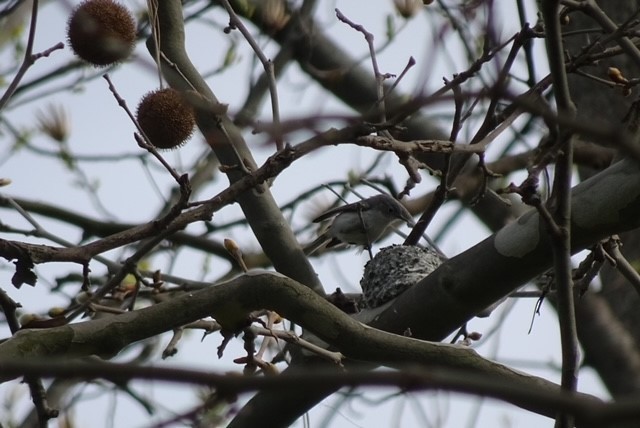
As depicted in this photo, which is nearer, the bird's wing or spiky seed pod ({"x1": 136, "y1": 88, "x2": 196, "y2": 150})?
spiky seed pod ({"x1": 136, "y1": 88, "x2": 196, "y2": 150})

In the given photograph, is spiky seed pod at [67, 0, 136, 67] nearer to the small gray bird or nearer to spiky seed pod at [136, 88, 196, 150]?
spiky seed pod at [136, 88, 196, 150]

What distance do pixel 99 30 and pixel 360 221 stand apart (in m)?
2.97

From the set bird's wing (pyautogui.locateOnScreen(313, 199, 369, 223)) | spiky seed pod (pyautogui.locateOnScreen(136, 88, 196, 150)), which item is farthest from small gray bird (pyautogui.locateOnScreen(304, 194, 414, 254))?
spiky seed pod (pyautogui.locateOnScreen(136, 88, 196, 150))

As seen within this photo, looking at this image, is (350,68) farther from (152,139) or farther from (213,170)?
(152,139)

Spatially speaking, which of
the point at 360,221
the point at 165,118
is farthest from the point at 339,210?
the point at 165,118

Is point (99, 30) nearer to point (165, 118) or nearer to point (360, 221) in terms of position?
point (165, 118)

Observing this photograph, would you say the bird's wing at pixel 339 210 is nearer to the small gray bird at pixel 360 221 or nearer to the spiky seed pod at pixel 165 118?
the small gray bird at pixel 360 221

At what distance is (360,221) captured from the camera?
18.6ft

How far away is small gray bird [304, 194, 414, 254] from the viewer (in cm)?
576

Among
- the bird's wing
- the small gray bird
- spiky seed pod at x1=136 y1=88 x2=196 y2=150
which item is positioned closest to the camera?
spiky seed pod at x1=136 y1=88 x2=196 y2=150

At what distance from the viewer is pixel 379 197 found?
20.4 ft

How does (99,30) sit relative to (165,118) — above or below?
above

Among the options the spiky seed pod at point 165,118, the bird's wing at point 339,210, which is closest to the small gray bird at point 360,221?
the bird's wing at point 339,210

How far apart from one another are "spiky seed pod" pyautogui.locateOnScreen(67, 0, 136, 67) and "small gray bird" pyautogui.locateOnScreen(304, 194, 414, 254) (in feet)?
8.88
